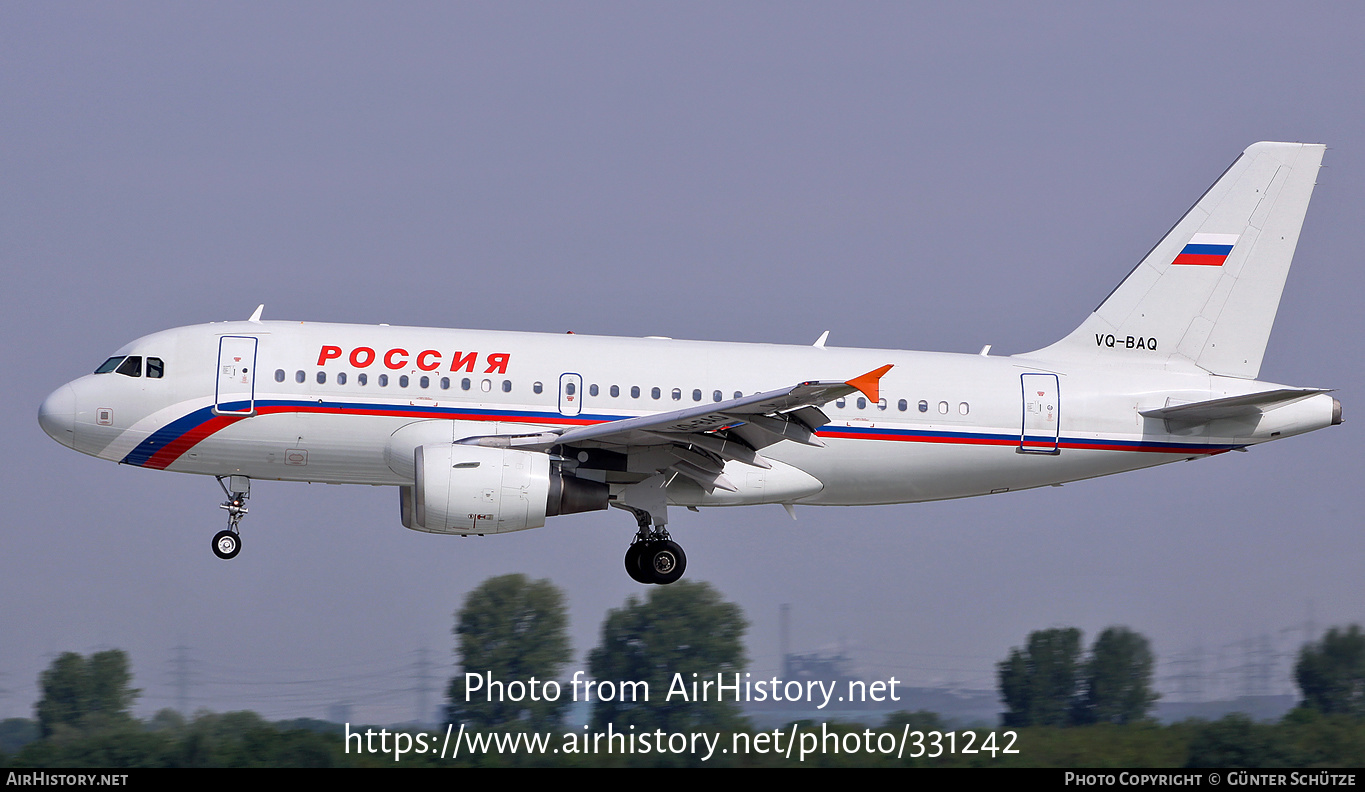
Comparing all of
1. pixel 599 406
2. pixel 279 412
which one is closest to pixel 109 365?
pixel 279 412

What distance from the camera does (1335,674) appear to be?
93.5 feet

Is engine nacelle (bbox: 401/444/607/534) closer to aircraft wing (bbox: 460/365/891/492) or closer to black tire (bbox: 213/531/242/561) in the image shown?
aircraft wing (bbox: 460/365/891/492)

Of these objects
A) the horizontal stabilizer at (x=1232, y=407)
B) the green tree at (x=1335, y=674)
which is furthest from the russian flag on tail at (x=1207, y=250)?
the green tree at (x=1335, y=674)

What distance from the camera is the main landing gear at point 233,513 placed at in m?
25.3

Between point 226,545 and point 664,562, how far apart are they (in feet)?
25.8

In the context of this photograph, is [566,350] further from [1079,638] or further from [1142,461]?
[1079,638]

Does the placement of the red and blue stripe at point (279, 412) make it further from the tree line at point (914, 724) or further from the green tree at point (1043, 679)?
the green tree at point (1043, 679)

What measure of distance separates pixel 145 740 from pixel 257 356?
775cm

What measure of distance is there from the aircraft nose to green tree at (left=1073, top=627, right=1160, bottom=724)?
20.8m

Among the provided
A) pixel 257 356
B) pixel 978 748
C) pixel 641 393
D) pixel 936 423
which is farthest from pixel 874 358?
pixel 257 356

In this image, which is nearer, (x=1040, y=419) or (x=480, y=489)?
(x=480, y=489)

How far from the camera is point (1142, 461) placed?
2681 centimetres

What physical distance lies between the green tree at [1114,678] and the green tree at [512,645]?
11531 mm

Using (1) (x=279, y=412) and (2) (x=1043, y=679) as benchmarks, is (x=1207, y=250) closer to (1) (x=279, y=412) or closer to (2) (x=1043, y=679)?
(2) (x=1043, y=679)
